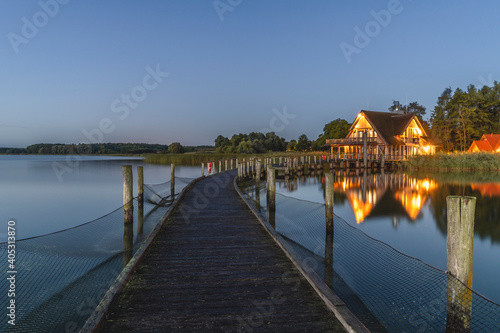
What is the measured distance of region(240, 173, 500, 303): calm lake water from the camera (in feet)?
29.0

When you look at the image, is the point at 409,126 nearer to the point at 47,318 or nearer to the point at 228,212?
the point at 228,212

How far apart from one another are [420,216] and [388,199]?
15.8 ft

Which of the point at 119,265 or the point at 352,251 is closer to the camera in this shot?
the point at 119,265

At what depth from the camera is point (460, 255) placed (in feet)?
14.1

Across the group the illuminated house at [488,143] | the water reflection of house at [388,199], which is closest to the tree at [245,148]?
the illuminated house at [488,143]

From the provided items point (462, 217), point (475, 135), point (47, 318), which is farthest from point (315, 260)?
point (475, 135)

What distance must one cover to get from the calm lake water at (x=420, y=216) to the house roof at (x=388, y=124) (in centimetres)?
1885

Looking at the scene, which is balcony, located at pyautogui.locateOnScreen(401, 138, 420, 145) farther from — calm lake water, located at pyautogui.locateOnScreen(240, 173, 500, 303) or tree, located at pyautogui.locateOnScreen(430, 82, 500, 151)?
calm lake water, located at pyautogui.locateOnScreen(240, 173, 500, 303)

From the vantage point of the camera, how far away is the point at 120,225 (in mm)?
11812

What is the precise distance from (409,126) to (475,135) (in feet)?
54.5

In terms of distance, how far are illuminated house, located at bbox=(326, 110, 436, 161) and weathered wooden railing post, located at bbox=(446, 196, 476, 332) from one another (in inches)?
1586

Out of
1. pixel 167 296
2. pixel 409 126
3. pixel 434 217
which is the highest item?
pixel 409 126

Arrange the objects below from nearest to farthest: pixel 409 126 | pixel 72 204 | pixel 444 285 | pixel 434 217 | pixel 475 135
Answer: pixel 444 285 → pixel 434 217 → pixel 72 204 → pixel 409 126 → pixel 475 135

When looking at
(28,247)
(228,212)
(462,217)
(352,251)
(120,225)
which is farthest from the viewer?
(120,225)
